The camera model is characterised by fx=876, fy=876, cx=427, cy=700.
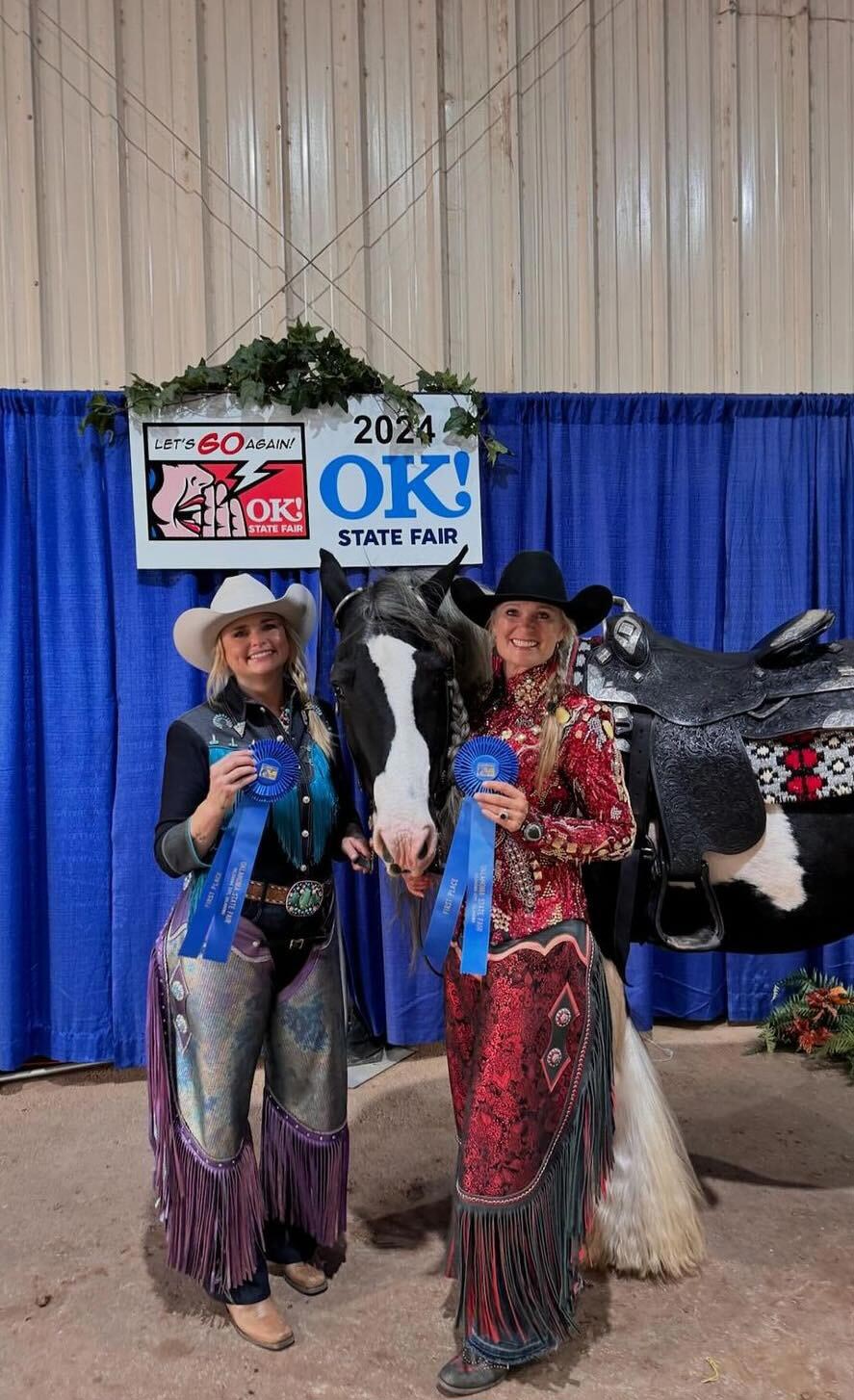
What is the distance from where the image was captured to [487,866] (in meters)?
1.37

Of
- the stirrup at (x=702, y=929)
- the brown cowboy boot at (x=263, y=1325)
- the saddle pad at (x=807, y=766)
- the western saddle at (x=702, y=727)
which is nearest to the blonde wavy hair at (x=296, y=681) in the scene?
the western saddle at (x=702, y=727)

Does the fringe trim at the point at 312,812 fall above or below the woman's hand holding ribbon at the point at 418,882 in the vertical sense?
above

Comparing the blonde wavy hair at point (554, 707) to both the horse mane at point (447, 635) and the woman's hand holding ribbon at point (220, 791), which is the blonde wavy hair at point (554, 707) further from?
the woman's hand holding ribbon at point (220, 791)

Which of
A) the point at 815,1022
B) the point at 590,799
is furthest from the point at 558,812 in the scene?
the point at 815,1022

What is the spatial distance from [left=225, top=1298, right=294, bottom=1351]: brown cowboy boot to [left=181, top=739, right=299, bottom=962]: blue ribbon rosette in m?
0.76

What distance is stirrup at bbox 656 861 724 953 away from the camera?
6.07ft

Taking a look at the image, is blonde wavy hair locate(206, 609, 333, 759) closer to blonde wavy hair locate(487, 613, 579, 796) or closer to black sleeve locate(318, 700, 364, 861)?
black sleeve locate(318, 700, 364, 861)

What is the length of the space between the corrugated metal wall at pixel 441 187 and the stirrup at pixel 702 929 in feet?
6.77

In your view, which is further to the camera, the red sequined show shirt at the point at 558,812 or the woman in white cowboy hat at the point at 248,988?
the woman in white cowboy hat at the point at 248,988

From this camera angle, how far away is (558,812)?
1.50 metres

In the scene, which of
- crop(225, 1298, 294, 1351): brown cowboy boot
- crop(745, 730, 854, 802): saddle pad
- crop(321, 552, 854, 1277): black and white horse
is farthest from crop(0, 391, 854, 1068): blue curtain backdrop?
crop(745, 730, 854, 802): saddle pad

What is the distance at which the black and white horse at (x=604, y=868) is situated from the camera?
56.0 inches

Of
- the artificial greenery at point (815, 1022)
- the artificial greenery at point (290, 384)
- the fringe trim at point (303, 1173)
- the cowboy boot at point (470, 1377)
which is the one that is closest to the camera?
the cowboy boot at point (470, 1377)

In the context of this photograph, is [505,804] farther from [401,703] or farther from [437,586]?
[437,586]
